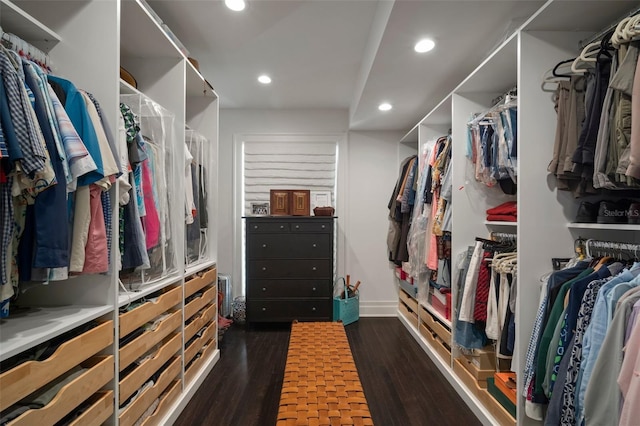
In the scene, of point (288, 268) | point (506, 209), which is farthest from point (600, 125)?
point (288, 268)

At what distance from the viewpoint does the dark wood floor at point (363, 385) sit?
6.40ft

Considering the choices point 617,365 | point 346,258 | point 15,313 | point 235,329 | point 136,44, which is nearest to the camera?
point 617,365

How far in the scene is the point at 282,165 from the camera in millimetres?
3980

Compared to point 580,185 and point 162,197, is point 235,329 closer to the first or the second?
point 162,197

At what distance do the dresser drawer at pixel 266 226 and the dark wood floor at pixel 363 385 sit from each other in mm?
1011

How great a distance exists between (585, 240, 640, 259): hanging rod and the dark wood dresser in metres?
2.20

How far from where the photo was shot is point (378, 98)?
287 centimetres

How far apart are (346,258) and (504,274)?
89.6 inches

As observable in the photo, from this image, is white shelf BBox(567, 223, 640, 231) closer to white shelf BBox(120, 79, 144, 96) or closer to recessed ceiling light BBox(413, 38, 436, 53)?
recessed ceiling light BBox(413, 38, 436, 53)

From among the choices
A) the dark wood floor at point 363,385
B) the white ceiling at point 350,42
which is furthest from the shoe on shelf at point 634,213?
the dark wood floor at point 363,385

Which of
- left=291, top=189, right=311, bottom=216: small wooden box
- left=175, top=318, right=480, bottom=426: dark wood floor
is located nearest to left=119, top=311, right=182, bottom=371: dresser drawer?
left=175, top=318, right=480, bottom=426: dark wood floor

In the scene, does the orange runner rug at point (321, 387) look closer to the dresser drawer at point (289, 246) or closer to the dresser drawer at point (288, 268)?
the dresser drawer at point (288, 268)

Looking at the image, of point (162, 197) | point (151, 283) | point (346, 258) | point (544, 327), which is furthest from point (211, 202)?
point (544, 327)

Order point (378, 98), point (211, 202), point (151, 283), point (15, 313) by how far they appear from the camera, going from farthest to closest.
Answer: point (378, 98) < point (211, 202) < point (151, 283) < point (15, 313)
